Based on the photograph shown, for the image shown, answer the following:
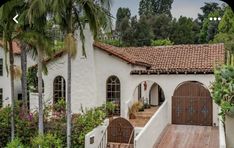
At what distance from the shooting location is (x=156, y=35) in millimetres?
53438

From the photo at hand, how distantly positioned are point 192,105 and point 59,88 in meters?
8.09

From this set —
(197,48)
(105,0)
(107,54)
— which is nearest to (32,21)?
(105,0)

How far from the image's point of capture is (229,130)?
10555 millimetres

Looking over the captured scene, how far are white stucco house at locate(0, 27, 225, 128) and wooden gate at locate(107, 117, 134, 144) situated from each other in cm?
349

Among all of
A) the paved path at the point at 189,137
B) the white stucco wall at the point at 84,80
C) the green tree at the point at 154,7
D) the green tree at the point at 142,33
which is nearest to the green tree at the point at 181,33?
the green tree at the point at 142,33

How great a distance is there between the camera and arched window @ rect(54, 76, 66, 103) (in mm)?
23455

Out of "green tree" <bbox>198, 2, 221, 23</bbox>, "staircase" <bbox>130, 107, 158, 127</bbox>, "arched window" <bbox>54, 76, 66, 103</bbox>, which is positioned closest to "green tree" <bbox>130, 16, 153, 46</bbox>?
"green tree" <bbox>198, 2, 221, 23</bbox>

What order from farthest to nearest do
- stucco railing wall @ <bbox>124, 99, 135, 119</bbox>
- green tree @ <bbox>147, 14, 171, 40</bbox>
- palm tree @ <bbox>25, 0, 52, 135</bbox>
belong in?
green tree @ <bbox>147, 14, 171, 40</bbox> < stucco railing wall @ <bbox>124, 99, 135, 119</bbox> < palm tree @ <bbox>25, 0, 52, 135</bbox>

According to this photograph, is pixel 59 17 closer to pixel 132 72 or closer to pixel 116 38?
pixel 132 72

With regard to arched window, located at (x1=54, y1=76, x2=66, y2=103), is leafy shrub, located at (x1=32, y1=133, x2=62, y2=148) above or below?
below

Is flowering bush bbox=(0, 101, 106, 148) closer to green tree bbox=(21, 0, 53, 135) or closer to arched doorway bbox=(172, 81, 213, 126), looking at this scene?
green tree bbox=(21, 0, 53, 135)

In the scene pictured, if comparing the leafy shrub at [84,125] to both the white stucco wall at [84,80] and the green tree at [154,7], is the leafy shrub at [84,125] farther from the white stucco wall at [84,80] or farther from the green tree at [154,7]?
the green tree at [154,7]

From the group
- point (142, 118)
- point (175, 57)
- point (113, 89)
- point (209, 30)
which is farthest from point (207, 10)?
point (142, 118)

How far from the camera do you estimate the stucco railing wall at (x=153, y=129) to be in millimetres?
14742
